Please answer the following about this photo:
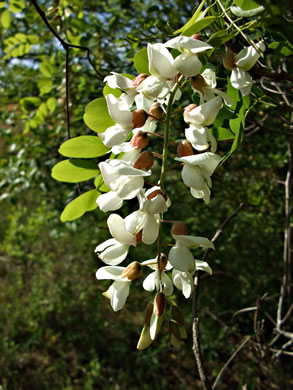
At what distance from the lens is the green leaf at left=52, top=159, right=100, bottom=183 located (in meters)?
0.57

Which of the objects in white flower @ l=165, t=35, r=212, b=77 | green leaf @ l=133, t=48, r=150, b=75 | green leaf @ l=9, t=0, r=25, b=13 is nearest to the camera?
white flower @ l=165, t=35, r=212, b=77

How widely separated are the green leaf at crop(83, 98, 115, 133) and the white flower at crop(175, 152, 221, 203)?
144 mm

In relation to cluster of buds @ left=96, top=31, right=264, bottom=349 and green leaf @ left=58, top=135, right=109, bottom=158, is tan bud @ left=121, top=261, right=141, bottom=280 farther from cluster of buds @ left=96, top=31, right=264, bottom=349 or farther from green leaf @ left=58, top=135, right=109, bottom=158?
green leaf @ left=58, top=135, right=109, bottom=158

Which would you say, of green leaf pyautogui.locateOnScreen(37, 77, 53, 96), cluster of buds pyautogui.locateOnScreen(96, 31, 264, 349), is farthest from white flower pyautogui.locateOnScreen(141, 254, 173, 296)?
green leaf pyautogui.locateOnScreen(37, 77, 53, 96)

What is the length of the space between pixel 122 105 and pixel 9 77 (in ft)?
6.53

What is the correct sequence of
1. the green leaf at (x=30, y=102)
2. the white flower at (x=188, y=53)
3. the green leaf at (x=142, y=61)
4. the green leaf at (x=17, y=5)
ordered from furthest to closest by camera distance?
the green leaf at (x=30, y=102)
the green leaf at (x=17, y=5)
the green leaf at (x=142, y=61)
the white flower at (x=188, y=53)

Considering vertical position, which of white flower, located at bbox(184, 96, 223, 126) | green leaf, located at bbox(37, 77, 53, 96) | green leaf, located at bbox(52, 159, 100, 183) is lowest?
green leaf, located at bbox(37, 77, 53, 96)

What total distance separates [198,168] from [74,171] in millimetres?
223

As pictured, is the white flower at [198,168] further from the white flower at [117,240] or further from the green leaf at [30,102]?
the green leaf at [30,102]

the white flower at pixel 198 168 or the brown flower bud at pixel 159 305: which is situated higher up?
the white flower at pixel 198 168

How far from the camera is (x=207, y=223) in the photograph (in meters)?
1.73

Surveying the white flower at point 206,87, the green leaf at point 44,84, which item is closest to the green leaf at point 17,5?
the green leaf at point 44,84

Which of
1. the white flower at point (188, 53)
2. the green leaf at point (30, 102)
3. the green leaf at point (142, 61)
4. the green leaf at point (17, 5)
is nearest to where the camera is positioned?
the white flower at point (188, 53)

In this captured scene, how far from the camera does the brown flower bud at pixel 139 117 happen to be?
1.44 feet
